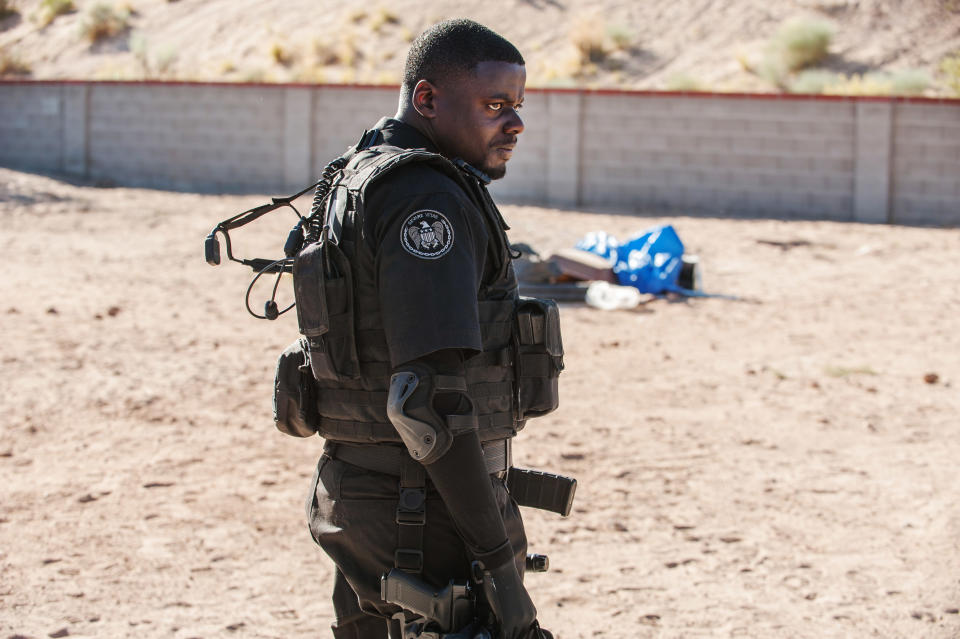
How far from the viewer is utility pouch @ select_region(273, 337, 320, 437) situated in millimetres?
2156

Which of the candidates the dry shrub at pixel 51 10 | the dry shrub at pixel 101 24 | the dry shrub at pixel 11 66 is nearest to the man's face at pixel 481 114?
the dry shrub at pixel 11 66

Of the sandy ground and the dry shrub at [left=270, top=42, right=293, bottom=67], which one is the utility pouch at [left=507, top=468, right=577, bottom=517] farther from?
the dry shrub at [left=270, top=42, right=293, bottom=67]

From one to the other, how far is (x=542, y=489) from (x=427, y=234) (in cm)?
83

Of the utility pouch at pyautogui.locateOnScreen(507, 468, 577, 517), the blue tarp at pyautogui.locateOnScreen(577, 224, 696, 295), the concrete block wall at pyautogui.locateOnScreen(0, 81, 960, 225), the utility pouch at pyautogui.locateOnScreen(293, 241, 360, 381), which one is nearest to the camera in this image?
the utility pouch at pyautogui.locateOnScreen(293, 241, 360, 381)

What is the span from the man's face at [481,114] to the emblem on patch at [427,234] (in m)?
0.29

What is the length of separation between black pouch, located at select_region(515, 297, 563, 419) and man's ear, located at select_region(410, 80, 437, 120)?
1.41ft

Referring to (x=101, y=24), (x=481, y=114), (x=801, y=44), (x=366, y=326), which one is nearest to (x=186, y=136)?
(x=801, y=44)

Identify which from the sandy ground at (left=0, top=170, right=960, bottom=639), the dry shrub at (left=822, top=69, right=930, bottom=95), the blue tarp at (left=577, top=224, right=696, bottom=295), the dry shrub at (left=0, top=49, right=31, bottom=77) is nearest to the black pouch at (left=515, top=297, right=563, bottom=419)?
the sandy ground at (left=0, top=170, right=960, bottom=639)

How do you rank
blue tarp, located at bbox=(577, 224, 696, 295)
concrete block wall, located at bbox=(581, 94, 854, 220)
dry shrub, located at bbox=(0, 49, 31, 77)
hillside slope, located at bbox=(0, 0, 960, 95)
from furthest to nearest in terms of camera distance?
dry shrub, located at bbox=(0, 49, 31, 77)
hillside slope, located at bbox=(0, 0, 960, 95)
concrete block wall, located at bbox=(581, 94, 854, 220)
blue tarp, located at bbox=(577, 224, 696, 295)

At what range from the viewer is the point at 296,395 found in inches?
85.3

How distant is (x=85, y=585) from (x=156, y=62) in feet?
91.2

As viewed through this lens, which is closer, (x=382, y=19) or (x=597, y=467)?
(x=597, y=467)

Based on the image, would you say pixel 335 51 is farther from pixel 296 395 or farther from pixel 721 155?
pixel 296 395

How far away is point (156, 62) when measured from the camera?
96.2 ft
